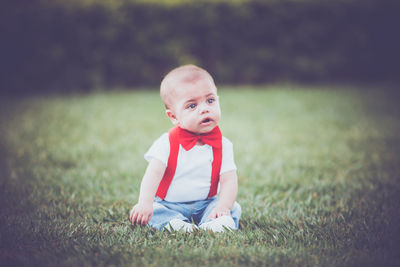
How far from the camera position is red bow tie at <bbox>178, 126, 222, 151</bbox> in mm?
2006

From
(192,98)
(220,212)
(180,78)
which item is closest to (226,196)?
(220,212)

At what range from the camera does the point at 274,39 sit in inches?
369

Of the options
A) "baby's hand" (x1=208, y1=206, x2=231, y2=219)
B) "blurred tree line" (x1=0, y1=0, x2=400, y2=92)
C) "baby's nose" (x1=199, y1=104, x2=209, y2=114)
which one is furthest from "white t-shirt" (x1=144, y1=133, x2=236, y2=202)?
"blurred tree line" (x1=0, y1=0, x2=400, y2=92)

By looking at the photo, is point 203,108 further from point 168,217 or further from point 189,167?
point 168,217

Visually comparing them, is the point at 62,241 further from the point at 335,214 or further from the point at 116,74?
the point at 116,74

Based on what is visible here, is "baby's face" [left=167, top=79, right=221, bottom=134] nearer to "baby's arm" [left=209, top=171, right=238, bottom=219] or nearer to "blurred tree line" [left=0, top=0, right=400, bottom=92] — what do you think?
"baby's arm" [left=209, top=171, right=238, bottom=219]

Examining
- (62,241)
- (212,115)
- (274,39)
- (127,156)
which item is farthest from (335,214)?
(274,39)

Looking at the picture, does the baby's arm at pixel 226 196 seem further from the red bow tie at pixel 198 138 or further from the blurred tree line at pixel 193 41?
the blurred tree line at pixel 193 41

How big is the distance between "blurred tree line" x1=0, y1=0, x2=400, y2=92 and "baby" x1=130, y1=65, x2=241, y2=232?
22.3 feet

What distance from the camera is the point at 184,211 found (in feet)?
6.95

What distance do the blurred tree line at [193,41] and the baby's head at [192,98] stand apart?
6808 mm

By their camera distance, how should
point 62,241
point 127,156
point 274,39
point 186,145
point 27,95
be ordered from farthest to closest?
point 274,39 → point 27,95 → point 127,156 → point 186,145 → point 62,241

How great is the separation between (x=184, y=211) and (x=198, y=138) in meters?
0.48

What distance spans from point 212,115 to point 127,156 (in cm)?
199
